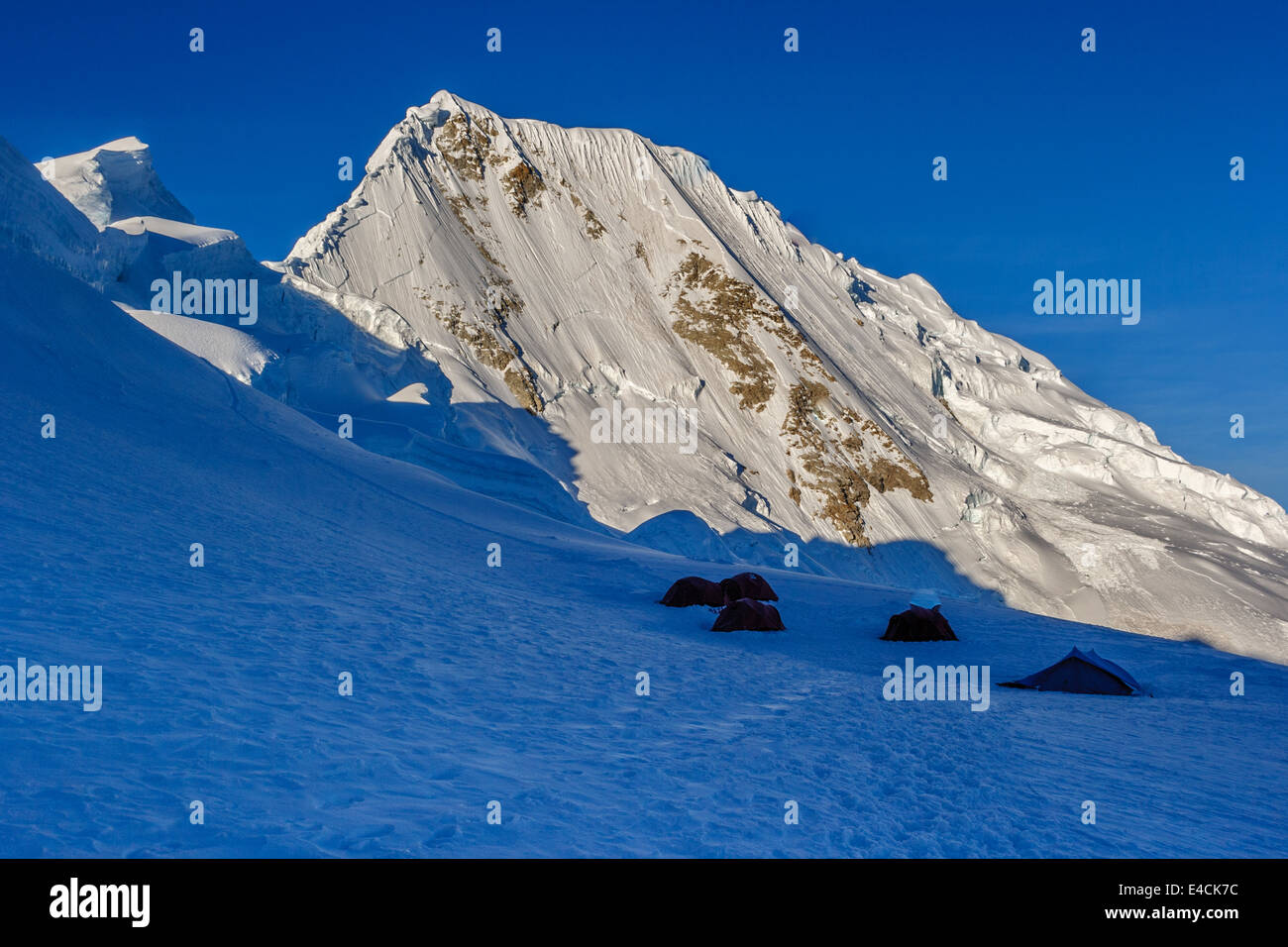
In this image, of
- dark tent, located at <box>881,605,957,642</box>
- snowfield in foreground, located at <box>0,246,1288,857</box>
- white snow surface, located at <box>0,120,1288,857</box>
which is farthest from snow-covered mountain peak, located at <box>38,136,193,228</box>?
dark tent, located at <box>881,605,957,642</box>

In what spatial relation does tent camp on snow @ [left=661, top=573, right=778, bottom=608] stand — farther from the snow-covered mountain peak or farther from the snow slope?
the snow-covered mountain peak

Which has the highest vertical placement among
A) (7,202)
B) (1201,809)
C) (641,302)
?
(641,302)

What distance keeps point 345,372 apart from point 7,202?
45.2ft

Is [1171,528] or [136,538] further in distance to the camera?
[1171,528]

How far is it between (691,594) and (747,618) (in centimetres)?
159

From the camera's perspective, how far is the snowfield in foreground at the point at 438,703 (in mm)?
4977

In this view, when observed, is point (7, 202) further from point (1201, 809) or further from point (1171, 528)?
point (1171, 528)

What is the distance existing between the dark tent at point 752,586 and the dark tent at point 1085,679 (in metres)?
5.01

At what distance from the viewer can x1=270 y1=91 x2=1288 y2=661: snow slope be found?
1565 inches

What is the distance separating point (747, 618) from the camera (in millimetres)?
13836

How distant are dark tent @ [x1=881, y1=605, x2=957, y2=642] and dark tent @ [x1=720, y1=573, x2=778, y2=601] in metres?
2.27

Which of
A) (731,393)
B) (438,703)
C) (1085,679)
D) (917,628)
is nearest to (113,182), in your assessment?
(731,393)

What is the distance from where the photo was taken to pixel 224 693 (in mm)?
6387
